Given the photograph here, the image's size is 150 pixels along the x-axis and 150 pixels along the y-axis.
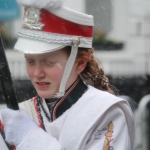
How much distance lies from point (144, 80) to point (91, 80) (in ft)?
24.2

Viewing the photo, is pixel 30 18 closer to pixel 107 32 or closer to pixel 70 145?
pixel 70 145

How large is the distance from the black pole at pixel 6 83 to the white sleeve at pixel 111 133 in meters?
0.40

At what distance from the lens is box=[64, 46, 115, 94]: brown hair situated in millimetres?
2860

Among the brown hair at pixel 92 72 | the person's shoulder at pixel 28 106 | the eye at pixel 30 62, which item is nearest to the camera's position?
the eye at pixel 30 62

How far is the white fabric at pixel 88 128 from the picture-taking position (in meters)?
2.70

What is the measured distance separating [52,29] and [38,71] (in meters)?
0.22

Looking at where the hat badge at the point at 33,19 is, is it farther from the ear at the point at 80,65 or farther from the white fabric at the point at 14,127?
the white fabric at the point at 14,127

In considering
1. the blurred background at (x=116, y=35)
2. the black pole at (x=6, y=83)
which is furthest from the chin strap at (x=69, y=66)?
the blurred background at (x=116, y=35)

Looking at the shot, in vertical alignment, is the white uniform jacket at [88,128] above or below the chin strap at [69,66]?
below

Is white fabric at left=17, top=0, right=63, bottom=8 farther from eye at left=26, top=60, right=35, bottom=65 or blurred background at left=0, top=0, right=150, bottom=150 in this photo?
blurred background at left=0, top=0, right=150, bottom=150

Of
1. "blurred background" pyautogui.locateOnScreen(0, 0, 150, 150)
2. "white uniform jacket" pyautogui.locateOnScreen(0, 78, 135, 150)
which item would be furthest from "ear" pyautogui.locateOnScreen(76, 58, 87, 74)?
"blurred background" pyautogui.locateOnScreen(0, 0, 150, 150)

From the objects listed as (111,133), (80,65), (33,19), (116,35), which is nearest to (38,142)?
(111,133)

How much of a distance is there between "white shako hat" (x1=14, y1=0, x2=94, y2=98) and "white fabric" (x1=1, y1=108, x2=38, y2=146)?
0.21 metres

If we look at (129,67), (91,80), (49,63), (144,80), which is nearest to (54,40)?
(49,63)
